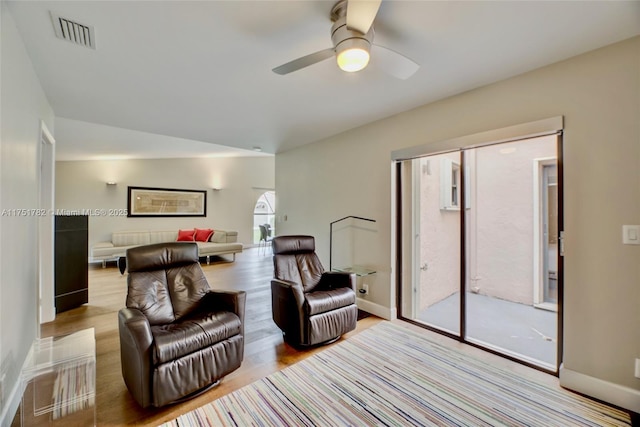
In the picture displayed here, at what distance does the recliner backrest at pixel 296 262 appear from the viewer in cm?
306

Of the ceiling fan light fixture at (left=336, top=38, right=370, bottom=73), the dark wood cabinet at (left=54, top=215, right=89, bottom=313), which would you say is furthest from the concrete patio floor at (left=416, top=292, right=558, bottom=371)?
the dark wood cabinet at (left=54, top=215, right=89, bottom=313)

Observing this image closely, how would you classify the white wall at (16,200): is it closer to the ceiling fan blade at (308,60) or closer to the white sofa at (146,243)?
the ceiling fan blade at (308,60)

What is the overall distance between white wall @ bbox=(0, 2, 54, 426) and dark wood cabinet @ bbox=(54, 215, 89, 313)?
1.37m

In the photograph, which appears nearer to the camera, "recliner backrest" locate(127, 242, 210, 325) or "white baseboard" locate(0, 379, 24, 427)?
"white baseboard" locate(0, 379, 24, 427)

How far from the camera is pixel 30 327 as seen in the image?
229cm

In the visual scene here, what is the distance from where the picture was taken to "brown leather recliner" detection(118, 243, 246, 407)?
5.70 feet

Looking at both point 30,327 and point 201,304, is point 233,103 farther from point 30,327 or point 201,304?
point 30,327

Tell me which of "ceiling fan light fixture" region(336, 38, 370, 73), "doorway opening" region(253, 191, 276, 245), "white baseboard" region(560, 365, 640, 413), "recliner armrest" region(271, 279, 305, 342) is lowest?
"white baseboard" region(560, 365, 640, 413)

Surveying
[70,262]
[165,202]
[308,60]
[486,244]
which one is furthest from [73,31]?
[165,202]

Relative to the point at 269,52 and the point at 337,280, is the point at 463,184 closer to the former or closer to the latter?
the point at 337,280

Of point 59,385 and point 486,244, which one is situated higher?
point 486,244

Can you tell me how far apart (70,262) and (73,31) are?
311 centimetres

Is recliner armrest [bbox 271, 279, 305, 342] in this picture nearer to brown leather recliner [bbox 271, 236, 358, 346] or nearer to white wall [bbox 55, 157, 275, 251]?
brown leather recliner [bbox 271, 236, 358, 346]

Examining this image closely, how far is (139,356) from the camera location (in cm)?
172
